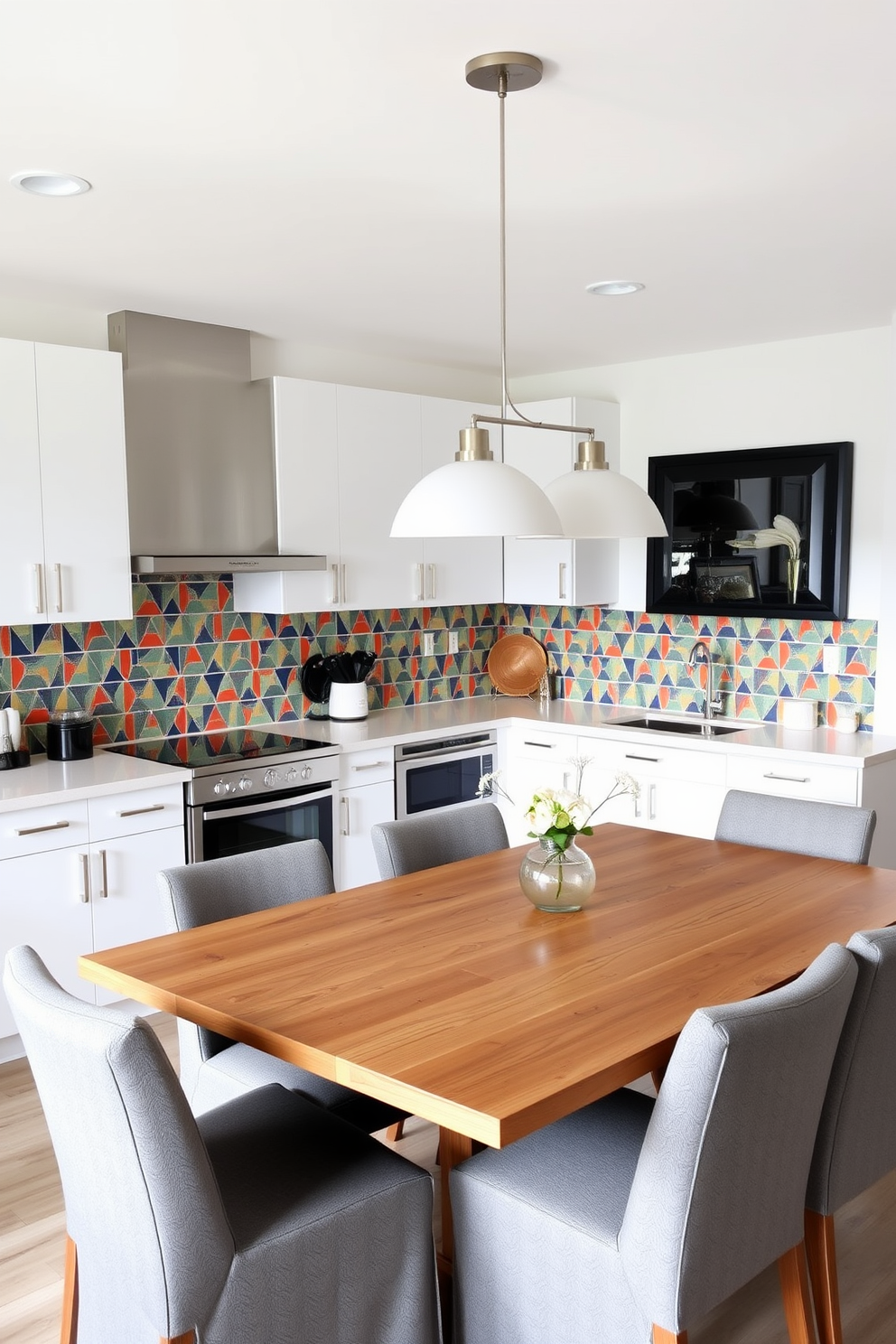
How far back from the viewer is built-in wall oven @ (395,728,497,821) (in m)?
4.73

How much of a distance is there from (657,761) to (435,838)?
1.75m

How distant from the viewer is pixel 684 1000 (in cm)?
205

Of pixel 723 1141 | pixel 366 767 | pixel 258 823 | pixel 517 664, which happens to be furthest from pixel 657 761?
→ pixel 723 1141

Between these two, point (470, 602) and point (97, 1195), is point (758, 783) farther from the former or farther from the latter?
point (97, 1195)

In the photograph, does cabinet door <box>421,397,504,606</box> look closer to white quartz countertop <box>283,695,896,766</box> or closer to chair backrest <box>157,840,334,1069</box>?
white quartz countertop <box>283,695,896,766</box>

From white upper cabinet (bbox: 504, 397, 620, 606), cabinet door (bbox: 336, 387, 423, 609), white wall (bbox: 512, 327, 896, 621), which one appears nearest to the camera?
white wall (bbox: 512, 327, 896, 621)

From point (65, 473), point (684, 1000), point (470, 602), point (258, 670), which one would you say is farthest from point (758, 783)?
point (65, 473)

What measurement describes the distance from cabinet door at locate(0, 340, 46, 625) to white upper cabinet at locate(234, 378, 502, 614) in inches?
39.4

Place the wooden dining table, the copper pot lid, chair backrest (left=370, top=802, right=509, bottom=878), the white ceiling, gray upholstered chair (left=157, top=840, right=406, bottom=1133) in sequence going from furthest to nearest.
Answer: the copper pot lid < chair backrest (left=370, top=802, right=509, bottom=878) < gray upholstered chair (left=157, top=840, right=406, bottom=1133) < the white ceiling < the wooden dining table

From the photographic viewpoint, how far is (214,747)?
4.41m

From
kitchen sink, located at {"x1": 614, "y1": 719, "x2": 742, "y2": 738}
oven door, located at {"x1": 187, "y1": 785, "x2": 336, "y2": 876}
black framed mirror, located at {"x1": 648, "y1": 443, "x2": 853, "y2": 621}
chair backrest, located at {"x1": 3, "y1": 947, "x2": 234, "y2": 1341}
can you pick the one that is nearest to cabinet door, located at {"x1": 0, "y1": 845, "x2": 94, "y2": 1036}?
oven door, located at {"x1": 187, "y1": 785, "x2": 336, "y2": 876}

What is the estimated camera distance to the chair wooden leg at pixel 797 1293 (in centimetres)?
208

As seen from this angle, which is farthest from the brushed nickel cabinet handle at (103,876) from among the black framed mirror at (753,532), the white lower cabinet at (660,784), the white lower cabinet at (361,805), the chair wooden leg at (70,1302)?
the black framed mirror at (753,532)

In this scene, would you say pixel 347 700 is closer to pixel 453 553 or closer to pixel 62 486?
pixel 453 553
